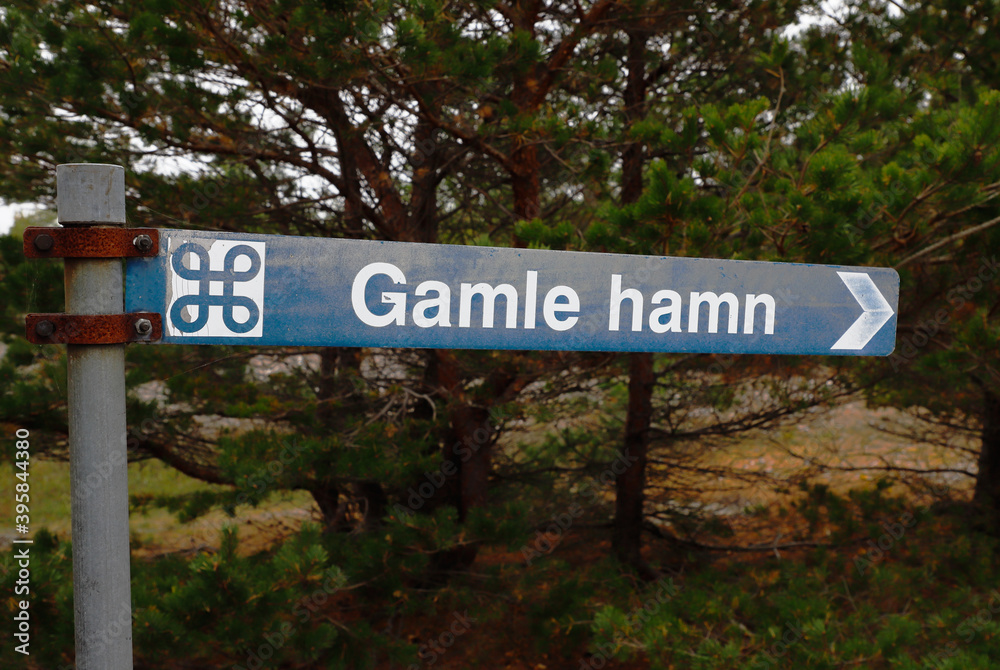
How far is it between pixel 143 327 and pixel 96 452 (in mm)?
195

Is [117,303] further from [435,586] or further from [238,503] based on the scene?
[435,586]

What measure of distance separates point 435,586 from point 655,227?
349 centimetres

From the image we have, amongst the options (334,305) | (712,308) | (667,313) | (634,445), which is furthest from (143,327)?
(634,445)

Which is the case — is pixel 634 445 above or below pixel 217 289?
below

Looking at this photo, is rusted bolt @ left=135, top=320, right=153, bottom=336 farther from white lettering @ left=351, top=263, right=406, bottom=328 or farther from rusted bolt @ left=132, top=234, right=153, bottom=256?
white lettering @ left=351, top=263, right=406, bottom=328

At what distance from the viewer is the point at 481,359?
14.0ft

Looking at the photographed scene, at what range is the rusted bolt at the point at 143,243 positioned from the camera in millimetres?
1026

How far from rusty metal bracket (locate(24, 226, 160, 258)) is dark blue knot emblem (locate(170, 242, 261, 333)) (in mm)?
63

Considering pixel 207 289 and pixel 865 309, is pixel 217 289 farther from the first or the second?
pixel 865 309

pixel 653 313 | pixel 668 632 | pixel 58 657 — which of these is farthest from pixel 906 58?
pixel 58 657

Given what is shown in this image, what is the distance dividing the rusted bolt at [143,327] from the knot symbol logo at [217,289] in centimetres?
4

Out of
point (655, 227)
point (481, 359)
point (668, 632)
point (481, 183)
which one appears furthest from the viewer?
point (481, 183)

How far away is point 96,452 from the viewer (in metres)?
0.97

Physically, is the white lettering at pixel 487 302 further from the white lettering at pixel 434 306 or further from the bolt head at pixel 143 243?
the bolt head at pixel 143 243
